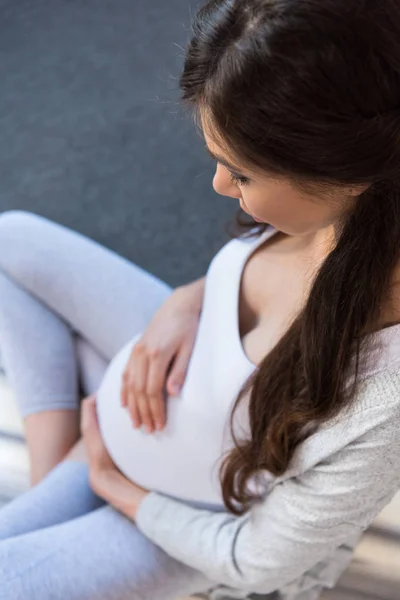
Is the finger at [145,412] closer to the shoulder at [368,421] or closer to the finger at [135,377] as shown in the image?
the finger at [135,377]

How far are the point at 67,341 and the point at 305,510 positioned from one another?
18.6 inches

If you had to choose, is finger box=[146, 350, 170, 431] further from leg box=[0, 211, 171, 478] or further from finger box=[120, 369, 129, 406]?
leg box=[0, 211, 171, 478]

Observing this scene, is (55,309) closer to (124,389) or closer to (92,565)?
(124,389)

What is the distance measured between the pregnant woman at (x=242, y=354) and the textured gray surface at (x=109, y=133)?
0.43 meters

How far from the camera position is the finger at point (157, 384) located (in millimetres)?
768

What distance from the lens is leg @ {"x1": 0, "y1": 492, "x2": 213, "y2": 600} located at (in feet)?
2.35

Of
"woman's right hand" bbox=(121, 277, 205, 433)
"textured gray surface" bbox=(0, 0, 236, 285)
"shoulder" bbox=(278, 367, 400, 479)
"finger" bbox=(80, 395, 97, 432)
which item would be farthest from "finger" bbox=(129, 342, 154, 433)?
"textured gray surface" bbox=(0, 0, 236, 285)

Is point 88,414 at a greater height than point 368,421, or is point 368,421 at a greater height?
point 368,421

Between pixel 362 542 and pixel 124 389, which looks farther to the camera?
pixel 362 542

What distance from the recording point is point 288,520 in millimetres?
641

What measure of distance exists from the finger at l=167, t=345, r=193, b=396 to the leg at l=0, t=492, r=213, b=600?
0.17 meters

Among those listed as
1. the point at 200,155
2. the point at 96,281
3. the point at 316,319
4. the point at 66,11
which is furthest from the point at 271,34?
the point at 66,11

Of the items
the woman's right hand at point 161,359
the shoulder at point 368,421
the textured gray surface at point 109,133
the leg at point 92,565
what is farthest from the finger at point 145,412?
the textured gray surface at point 109,133

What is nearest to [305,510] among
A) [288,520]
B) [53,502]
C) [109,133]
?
[288,520]
